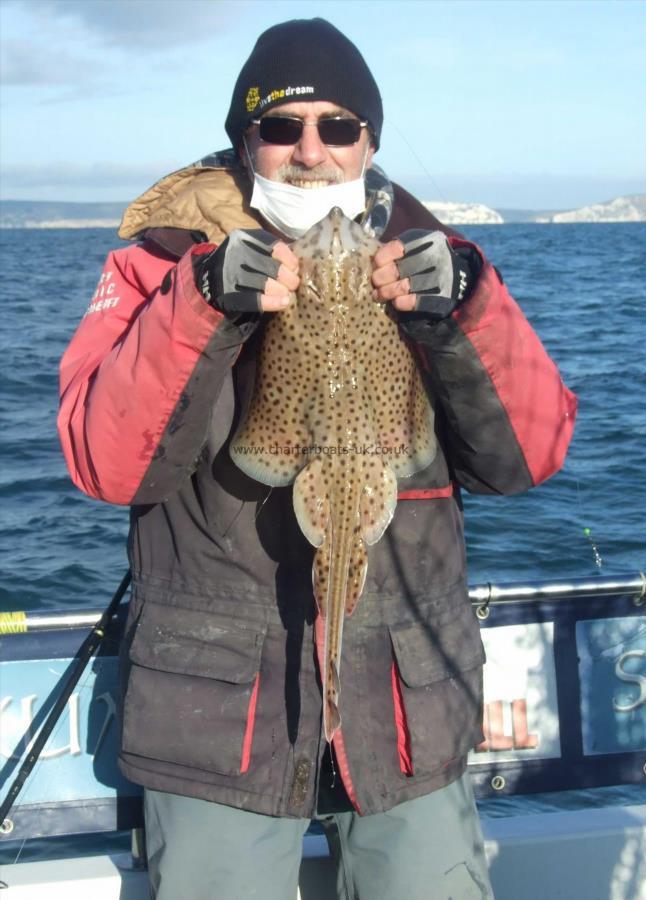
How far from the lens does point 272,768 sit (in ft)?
10.5

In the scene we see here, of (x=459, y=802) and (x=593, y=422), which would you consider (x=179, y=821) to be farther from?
(x=593, y=422)

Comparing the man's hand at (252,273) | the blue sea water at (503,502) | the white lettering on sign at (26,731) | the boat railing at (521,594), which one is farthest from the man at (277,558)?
the blue sea water at (503,502)

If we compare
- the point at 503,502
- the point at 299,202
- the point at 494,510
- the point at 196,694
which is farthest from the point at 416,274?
the point at 503,502

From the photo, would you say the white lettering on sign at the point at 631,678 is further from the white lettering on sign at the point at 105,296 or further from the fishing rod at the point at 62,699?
the white lettering on sign at the point at 105,296

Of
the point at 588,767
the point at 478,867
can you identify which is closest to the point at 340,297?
the point at 478,867

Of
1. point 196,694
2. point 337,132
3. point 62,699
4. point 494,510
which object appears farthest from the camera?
point 494,510

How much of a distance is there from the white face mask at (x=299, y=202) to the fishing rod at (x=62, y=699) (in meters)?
1.31

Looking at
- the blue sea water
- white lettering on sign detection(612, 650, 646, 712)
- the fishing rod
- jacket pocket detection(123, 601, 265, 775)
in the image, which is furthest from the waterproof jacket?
the blue sea water

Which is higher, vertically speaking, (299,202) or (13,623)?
(299,202)

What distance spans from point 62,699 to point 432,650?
1.42m

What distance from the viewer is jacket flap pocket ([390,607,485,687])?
3.28 m

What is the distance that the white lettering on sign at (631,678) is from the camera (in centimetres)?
451

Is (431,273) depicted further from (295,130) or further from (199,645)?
(199,645)

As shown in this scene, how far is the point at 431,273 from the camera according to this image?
280 cm
